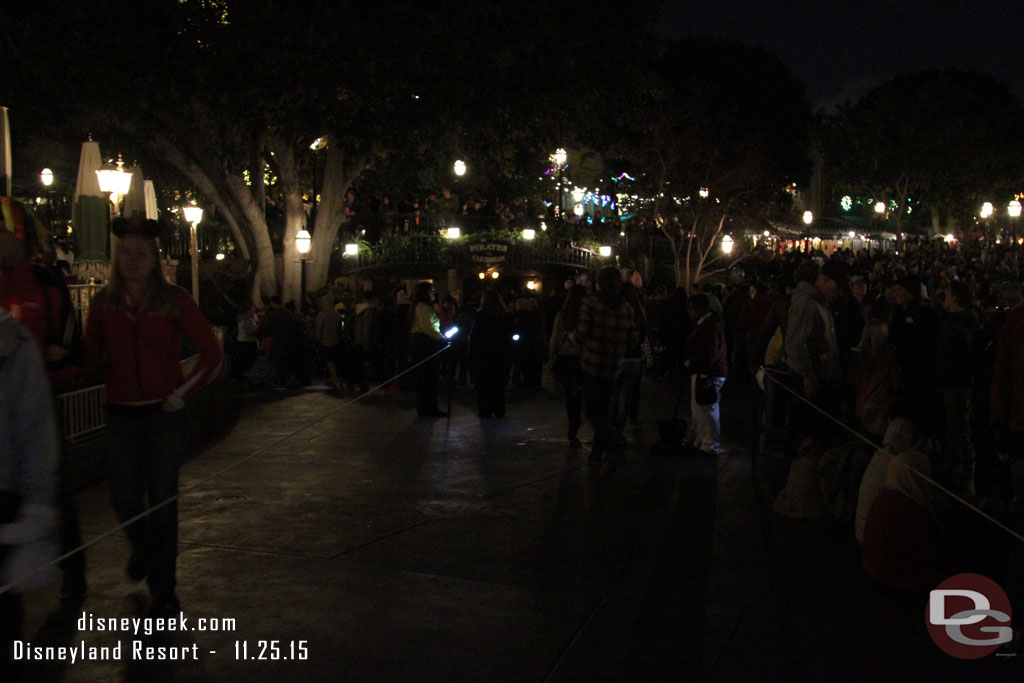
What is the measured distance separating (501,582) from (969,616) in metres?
2.58

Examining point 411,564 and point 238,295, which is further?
point 238,295

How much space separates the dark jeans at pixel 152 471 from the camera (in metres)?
5.07

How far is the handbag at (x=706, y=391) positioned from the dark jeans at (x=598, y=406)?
3.46 ft

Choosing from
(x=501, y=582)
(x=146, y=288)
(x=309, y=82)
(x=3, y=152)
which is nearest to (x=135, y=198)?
(x=309, y=82)

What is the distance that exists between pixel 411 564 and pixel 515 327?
31.7 feet

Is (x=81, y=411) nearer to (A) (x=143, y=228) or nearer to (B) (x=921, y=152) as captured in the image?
(A) (x=143, y=228)

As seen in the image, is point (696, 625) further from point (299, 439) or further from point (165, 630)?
point (299, 439)

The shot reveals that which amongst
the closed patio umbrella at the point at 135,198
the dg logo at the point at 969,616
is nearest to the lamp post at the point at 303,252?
the closed patio umbrella at the point at 135,198

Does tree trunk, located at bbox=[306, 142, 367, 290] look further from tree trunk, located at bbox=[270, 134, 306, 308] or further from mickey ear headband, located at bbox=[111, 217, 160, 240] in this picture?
mickey ear headband, located at bbox=[111, 217, 160, 240]

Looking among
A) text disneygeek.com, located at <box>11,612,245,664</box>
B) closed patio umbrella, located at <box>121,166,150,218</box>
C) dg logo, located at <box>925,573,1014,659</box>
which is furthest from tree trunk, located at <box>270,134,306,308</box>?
dg logo, located at <box>925,573,1014,659</box>

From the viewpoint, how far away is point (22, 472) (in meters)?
3.40

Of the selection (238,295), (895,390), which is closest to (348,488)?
(895,390)

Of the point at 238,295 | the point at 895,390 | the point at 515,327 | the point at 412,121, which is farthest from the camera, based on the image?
the point at 238,295

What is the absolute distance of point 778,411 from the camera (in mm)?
9539
